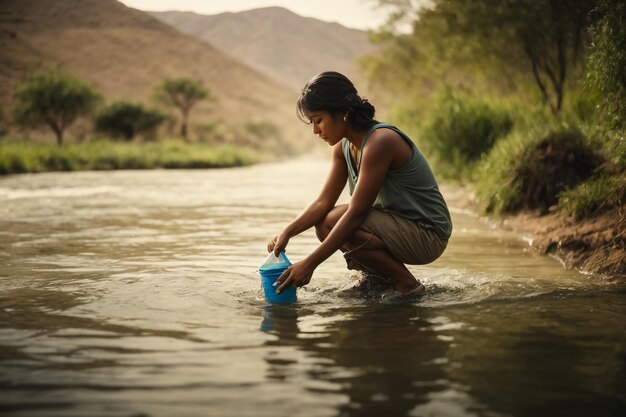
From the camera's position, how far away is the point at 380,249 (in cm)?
388

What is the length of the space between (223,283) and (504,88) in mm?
15076

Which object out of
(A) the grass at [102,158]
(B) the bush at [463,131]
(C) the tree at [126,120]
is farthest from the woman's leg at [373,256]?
(C) the tree at [126,120]

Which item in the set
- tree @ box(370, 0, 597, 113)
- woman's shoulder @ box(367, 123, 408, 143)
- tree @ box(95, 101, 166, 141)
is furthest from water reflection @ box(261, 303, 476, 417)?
tree @ box(95, 101, 166, 141)

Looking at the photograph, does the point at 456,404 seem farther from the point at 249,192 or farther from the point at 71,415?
the point at 249,192

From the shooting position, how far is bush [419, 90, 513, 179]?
39.8 ft

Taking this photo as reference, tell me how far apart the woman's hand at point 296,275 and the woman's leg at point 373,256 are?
386 mm

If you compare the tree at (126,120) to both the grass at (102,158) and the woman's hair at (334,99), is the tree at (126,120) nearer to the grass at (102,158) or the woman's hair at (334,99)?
the grass at (102,158)

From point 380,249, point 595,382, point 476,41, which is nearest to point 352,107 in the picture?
point 380,249

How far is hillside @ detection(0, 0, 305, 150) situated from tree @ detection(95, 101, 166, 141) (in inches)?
838

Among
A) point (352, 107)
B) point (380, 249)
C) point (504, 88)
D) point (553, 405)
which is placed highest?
point (504, 88)

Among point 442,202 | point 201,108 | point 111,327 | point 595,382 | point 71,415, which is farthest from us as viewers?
point 201,108

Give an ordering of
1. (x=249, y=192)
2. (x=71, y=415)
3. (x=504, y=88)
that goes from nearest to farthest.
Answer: (x=71, y=415) → (x=249, y=192) → (x=504, y=88)

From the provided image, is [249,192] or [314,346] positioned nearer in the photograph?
[314,346]

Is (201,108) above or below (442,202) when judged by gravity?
above
